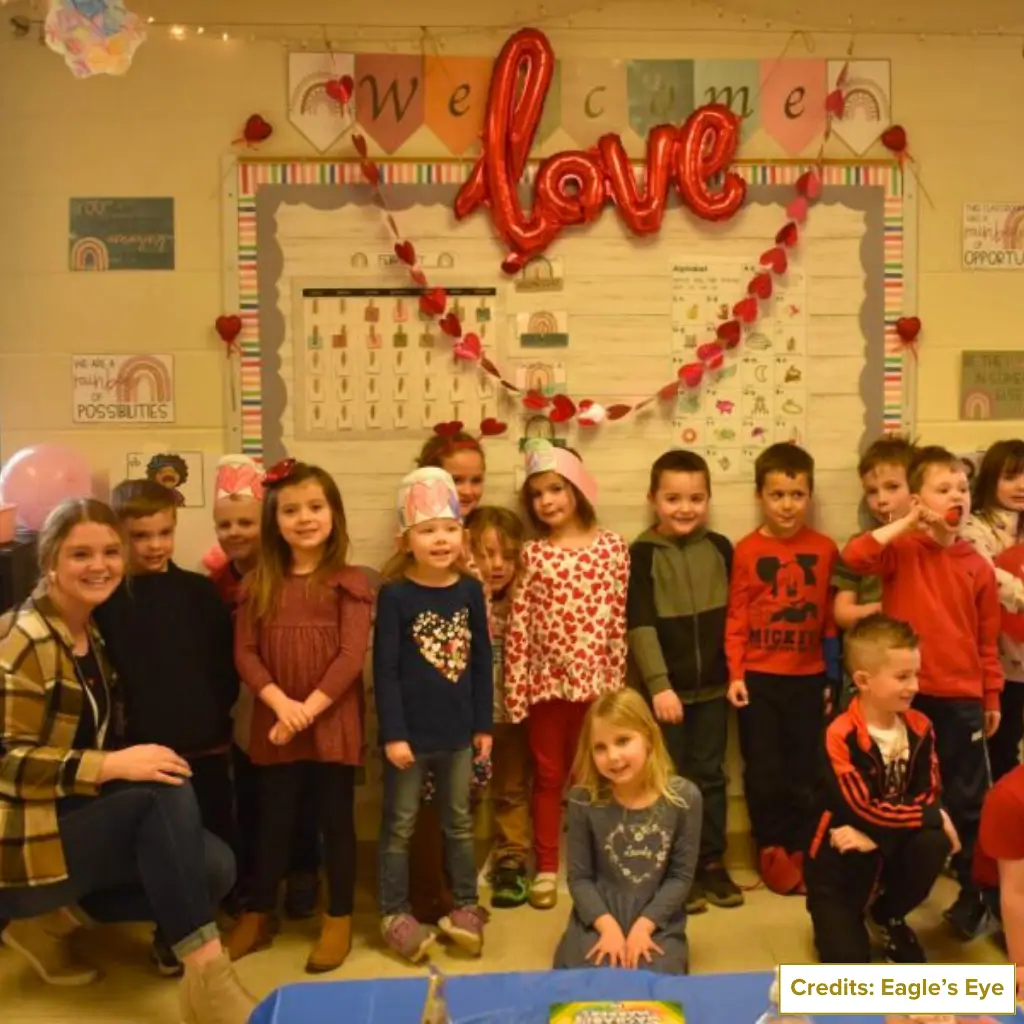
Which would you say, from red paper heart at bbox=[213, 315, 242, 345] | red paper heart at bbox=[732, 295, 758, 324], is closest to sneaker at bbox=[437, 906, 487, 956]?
red paper heart at bbox=[213, 315, 242, 345]

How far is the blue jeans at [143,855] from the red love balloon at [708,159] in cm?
209

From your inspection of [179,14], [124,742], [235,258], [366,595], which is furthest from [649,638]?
[179,14]

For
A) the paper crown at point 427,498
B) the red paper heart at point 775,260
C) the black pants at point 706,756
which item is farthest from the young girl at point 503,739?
the red paper heart at point 775,260

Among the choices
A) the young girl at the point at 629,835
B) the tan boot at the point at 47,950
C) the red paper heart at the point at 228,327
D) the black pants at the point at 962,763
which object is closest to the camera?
the young girl at the point at 629,835

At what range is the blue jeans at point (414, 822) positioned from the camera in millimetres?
2729

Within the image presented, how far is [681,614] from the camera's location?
10.1 ft

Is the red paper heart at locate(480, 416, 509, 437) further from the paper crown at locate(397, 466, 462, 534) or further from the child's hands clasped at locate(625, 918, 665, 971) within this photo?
the child's hands clasped at locate(625, 918, 665, 971)

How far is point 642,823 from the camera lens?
247 centimetres

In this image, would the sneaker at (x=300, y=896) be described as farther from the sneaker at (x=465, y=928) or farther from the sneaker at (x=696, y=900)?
the sneaker at (x=696, y=900)

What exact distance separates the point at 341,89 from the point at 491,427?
1.03m

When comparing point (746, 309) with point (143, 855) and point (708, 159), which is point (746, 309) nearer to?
point (708, 159)

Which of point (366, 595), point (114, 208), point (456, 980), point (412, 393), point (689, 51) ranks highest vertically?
point (689, 51)

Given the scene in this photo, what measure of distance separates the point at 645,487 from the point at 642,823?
1127 millimetres

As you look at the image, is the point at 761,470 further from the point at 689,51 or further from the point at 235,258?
the point at 235,258
